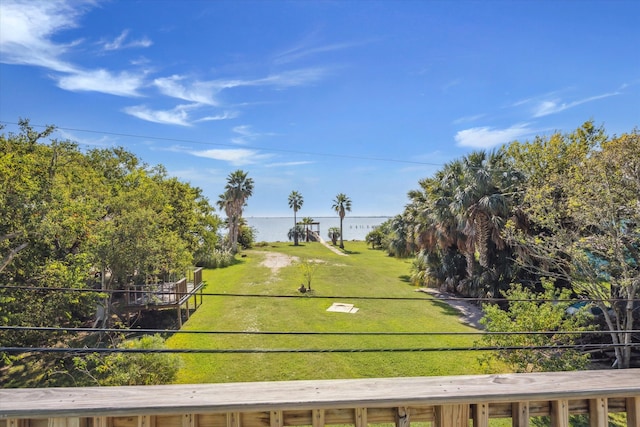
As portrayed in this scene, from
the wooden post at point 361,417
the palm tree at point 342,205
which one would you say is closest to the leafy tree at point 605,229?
the wooden post at point 361,417

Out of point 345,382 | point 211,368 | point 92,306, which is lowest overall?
point 211,368

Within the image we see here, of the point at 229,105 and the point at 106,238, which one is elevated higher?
the point at 229,105

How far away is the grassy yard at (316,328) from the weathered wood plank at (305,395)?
9.55ft

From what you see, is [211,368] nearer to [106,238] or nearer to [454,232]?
[106,238]

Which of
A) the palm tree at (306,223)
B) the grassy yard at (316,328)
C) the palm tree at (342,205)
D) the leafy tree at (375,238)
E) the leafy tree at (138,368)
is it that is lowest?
the grassy yard at (316,328)

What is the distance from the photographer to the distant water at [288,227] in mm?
48031

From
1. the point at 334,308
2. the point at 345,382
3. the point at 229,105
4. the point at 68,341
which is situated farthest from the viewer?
the point at 229,105

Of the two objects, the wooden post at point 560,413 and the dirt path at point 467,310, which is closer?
the wooden post at point 560,413

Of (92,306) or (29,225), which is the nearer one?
(29,225)

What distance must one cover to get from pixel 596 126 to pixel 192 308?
22.6 meters

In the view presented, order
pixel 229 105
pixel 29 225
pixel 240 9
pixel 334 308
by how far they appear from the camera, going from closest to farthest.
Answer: pixel 29 225, pixel 240 9, pixel 334 308, pixel 229 105

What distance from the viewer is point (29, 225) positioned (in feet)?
28.5

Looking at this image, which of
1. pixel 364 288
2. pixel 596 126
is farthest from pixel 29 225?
pixel 596 126

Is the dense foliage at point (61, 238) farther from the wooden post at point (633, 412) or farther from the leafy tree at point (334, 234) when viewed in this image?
the leafy tree at point (334, 234)
